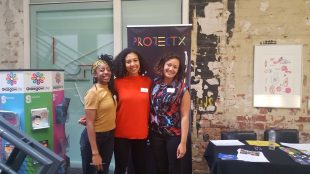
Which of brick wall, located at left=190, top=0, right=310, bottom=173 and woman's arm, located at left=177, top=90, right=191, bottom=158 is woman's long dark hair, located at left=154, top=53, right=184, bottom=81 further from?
brick wall, located at left=190, top=0, right=310, bottom=173

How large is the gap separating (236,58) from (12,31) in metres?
2.86

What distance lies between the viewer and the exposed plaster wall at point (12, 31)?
3994 millimetres

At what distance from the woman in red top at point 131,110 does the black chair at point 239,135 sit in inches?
45.4

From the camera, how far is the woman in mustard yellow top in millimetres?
2303

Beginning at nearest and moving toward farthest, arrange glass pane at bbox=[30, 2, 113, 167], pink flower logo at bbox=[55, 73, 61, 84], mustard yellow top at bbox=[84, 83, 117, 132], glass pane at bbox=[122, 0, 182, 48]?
mustard yellow top at bbox=[84, 83, 117, 132] < pink flower logo at bbox=[55, 73, 61, 84] < glass pane at bbox=[122, 0, 182, 48] < glass pane at bbox=[30, 2, 113, 167]

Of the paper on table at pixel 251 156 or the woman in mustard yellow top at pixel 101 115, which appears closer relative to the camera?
the woman in mustard yellow top at pixel 101 115

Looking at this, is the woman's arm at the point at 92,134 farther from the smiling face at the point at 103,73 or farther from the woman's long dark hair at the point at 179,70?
the woman's long dark hair at the point at 179,70

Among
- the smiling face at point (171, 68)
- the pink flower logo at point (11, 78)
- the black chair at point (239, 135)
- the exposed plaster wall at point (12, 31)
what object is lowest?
the black chair at point (239, 135)

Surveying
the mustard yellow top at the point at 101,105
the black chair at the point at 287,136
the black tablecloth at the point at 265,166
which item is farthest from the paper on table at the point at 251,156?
the mustard yellow top at the point at 101,105

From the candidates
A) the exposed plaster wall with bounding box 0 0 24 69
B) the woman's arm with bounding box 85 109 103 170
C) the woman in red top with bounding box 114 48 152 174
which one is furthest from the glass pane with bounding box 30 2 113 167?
the woman's arm with bounding box 85 109 103 170

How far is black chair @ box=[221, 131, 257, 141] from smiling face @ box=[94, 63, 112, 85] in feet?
5.12

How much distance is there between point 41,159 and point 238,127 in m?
2.91

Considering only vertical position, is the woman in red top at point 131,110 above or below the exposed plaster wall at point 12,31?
below

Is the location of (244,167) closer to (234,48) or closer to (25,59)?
(234,48)
